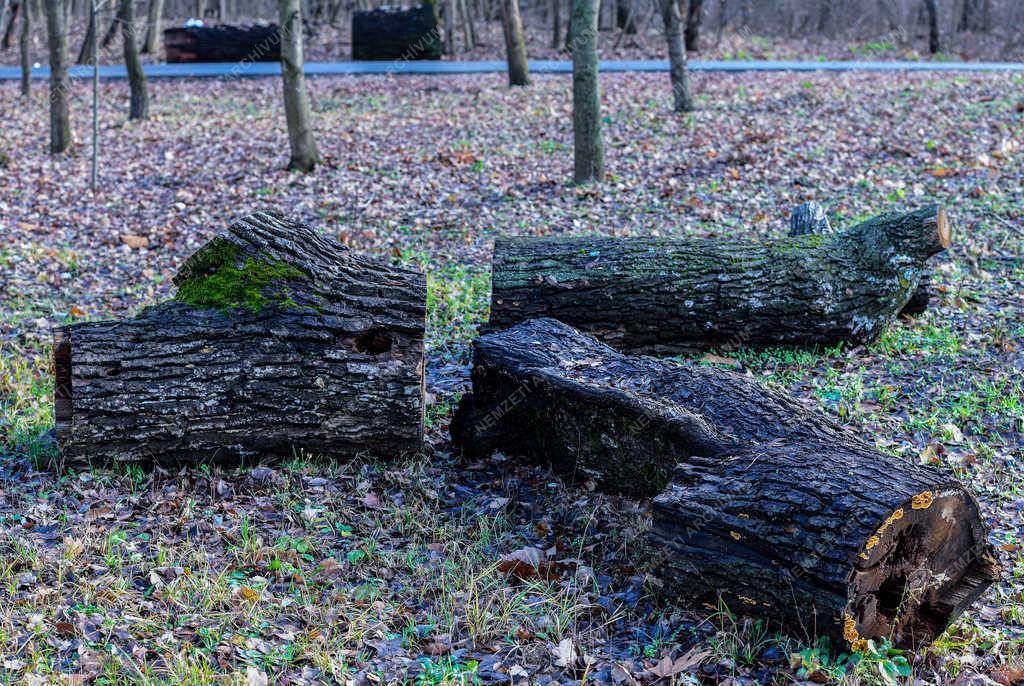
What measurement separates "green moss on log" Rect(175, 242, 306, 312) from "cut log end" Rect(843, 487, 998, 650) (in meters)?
3.76

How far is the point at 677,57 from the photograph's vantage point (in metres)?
15.3

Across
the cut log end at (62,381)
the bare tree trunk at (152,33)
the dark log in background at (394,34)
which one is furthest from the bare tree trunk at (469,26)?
the cut log end at (62,381)

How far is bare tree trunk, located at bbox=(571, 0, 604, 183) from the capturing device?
36.0ft

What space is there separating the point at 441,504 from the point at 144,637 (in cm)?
194

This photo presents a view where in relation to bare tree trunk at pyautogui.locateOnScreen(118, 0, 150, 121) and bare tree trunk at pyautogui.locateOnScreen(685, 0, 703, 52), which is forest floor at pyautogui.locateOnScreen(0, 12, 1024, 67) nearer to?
bare tree trunk at pyautogui.locateOnScreen(685, 0, 703, 52)

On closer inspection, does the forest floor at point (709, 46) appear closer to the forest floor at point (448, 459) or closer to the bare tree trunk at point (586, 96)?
the forest floor at point (448, 459)

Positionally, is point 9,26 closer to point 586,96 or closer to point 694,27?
point 694,27

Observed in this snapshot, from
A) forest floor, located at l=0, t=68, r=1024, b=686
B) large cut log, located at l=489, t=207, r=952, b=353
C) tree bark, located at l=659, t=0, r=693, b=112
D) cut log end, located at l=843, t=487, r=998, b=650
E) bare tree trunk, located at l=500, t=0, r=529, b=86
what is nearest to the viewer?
cut log end, located at l=843, t=487, r=998, b=650

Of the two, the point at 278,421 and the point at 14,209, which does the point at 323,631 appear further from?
the point at 14,209

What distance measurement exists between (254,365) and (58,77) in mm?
10420

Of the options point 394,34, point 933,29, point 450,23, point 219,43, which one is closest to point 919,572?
point 394,34

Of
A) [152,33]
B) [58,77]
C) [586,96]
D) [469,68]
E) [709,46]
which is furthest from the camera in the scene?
[709,46]

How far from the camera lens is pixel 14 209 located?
11430 millimetres

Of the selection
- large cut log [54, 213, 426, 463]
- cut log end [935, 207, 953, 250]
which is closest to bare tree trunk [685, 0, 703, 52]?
cut log end [935, 207, 953, 250]
